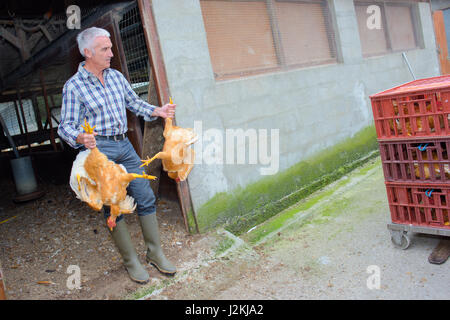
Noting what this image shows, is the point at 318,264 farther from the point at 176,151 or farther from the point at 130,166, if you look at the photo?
the point at 130,166

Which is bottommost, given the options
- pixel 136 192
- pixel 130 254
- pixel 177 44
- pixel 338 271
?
pixel 338 271

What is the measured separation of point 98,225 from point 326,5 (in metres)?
4.90

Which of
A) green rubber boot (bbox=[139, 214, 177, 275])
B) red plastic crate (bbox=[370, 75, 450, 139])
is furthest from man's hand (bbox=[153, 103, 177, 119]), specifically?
red plastic crate (bbox=[370, 75, 450, 139])

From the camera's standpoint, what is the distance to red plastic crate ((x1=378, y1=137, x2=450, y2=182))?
2973 millimetres

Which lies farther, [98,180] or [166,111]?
[166,111]

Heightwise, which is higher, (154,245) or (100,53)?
(100,53)

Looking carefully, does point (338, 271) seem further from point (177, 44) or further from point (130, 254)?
point (177, 44)

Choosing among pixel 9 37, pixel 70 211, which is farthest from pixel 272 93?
pixel 9 37

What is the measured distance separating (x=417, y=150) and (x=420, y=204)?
1.52 ft

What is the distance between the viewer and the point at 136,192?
332cm

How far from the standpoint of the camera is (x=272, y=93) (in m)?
4.95

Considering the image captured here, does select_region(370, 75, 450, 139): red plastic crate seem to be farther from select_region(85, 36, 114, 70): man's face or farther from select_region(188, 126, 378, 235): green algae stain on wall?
select_region(85, 36, 114, 70): man's face

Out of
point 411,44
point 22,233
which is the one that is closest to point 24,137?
point 22,233

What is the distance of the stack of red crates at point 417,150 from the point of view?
115 inches
